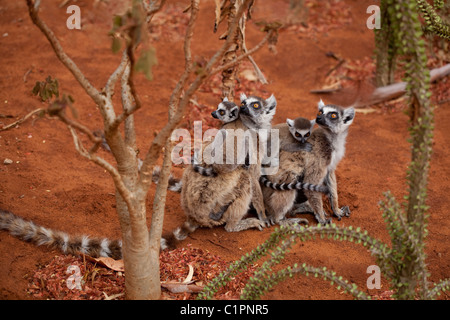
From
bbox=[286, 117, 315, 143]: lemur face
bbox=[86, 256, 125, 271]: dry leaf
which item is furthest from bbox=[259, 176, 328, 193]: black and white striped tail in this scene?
bbox=[86, 256, 125, 271]: dry leaf

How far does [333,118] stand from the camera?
19.0 feet

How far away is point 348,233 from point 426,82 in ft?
3.72

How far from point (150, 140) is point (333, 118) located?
286 centimetres

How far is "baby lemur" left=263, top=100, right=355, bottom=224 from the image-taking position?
5727 millimetres

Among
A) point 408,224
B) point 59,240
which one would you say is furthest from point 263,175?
point 408,224

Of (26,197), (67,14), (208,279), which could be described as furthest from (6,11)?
(208,279)

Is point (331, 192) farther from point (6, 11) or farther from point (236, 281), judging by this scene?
point (6, 11)

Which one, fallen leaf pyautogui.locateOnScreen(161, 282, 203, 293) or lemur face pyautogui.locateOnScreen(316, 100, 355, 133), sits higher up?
lemur face pyautogui.locateOnScreen(316, 100, 355, 133)

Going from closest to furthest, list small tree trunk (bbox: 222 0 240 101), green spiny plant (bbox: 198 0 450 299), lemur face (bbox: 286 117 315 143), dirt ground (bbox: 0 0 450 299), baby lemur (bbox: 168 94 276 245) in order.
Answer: green spiny plant (bbox: 198 0 450 299) → dirt ground (bbox: 0 0 450 299) → baby lemur (bbox: 168 94 276 245) → lemur face (bbox: 286 117 315 143) → small tree trunk (bbox: 222 0 240 101)

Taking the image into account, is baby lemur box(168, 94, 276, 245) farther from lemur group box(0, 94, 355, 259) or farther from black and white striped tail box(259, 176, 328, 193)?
black and white striped tail box(259, 176, 328, 193)

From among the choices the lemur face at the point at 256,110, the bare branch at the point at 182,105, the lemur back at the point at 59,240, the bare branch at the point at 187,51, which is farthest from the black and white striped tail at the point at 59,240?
the lemur face at the point at 256,110

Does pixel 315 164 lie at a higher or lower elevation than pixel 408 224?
higher

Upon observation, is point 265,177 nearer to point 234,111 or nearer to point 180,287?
point 234,111

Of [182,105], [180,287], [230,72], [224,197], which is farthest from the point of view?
[230,72]
